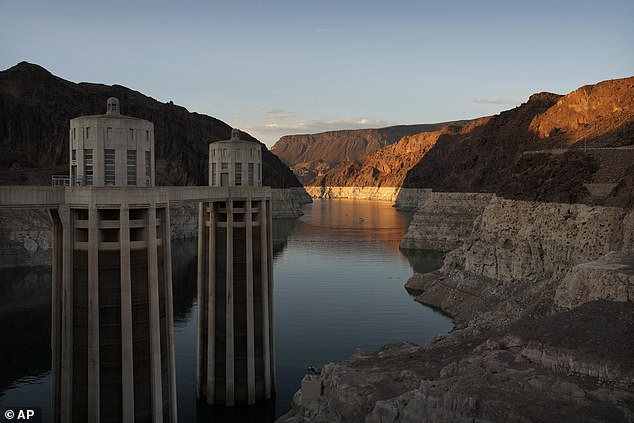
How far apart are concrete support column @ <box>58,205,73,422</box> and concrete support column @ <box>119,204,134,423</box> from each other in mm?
2065

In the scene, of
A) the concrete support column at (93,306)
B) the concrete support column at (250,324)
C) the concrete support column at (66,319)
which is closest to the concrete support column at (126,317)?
the concrete support column at (93,306)

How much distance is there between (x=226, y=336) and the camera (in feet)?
119

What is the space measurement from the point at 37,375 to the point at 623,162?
54060 mm

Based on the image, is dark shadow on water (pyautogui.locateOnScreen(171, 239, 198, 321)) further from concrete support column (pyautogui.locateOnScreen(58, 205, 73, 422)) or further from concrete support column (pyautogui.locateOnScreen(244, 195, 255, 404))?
concrete support column (pyautogui.locateOnScreen(58, 205, 73, 422))

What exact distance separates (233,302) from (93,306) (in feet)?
43.6

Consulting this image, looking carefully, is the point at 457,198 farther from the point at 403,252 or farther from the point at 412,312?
the point at 412,312

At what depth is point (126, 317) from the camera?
2417cm

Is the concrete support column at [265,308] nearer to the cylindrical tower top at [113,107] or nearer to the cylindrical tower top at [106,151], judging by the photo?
the cylindrical tower top at [106,151]

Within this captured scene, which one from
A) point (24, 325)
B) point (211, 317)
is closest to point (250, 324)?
point (211, 317)

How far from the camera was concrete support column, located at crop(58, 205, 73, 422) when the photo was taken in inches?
942

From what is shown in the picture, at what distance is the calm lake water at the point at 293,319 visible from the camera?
39875mm

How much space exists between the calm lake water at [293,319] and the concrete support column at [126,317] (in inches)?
460

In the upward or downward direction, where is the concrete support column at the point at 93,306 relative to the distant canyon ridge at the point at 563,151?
downward

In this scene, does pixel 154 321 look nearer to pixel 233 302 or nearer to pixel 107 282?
pixel 107 282
